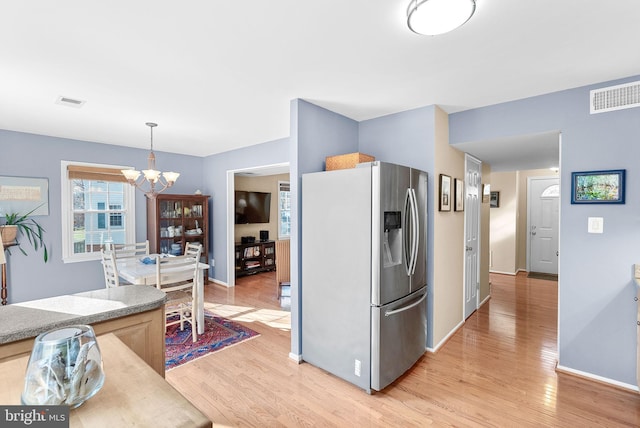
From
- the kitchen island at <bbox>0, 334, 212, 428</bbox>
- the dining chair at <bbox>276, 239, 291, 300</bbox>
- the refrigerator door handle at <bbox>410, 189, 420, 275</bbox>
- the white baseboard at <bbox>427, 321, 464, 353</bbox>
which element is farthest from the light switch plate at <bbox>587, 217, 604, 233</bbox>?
the dining chair at <bbox>276, 239, 291, 300</bbox>

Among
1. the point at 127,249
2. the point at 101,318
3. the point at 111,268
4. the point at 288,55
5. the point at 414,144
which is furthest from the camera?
the point at 127,249

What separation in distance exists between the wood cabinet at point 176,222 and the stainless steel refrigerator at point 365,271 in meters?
3.37

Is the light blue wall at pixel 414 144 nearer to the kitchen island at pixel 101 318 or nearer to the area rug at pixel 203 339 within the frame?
the area rug at pixel 203 339

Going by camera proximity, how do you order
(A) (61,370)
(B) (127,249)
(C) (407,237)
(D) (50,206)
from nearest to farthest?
(A) (61,370) < (C) (407,237) < (D) (50,206) < (B) (127,249)

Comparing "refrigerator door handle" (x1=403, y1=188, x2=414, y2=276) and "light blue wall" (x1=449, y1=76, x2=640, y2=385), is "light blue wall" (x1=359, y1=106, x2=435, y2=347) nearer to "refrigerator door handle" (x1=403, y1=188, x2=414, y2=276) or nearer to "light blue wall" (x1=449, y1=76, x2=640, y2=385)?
"refrigerator door handle" (x1=403, y1=188, x2=414, y2=276)

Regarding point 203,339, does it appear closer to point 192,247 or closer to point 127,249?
point 192,247

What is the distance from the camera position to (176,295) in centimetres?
337

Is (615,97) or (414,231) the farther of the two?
(414,231)

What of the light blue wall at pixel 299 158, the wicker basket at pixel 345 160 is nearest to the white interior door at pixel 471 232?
the wicker basket at pixel 345 160

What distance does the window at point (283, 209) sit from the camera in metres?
7.29

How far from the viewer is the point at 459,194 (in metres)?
3.55

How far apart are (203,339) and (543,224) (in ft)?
22.5

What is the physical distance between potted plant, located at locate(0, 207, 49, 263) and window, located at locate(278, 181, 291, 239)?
4178 mm

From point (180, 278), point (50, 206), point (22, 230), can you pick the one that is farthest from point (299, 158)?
point (22, 230)
